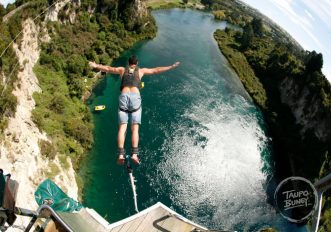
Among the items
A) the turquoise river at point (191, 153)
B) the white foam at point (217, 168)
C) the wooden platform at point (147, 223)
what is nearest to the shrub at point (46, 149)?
the turquoise river at point (191, 153)

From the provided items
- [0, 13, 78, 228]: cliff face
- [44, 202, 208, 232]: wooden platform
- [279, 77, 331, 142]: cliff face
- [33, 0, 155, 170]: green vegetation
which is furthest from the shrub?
[279, 77, 331, 142]: cliff face

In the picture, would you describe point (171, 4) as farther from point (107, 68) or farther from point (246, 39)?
point (107, 68)

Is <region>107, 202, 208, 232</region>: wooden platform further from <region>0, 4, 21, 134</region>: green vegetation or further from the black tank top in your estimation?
<region>0, 4, 21, 134</region>: green vegetation

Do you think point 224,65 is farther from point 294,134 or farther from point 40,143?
point 40,143

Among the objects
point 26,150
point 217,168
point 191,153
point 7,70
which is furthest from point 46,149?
point 217,168

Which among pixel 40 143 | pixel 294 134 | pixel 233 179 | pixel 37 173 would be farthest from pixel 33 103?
pixel 294 134

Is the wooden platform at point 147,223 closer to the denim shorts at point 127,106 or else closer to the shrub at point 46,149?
the denim shorts at point 127,106
